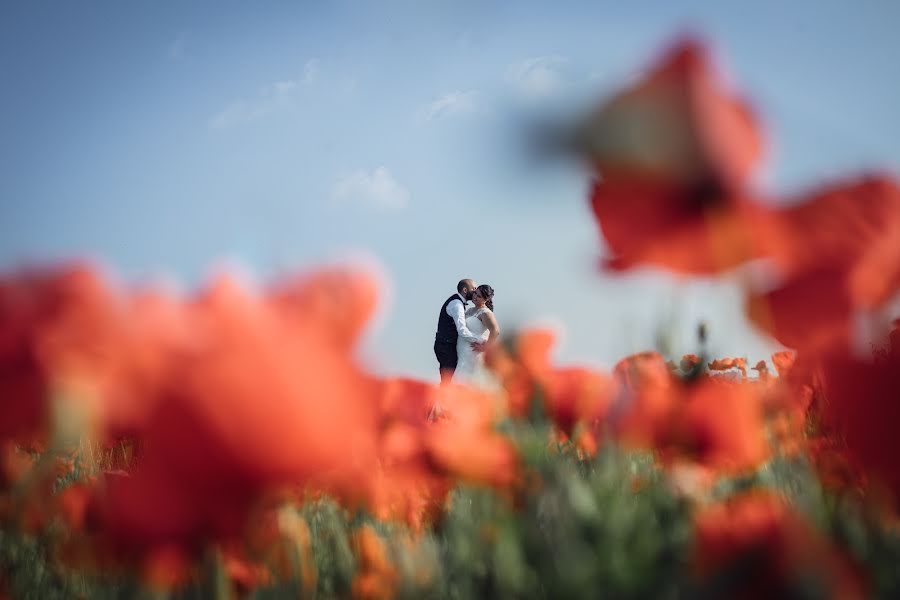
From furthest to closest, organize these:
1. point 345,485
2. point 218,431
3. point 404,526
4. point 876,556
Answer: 1. point 404,526
2. point 345,485
3. point 876,556
4. point 218,431

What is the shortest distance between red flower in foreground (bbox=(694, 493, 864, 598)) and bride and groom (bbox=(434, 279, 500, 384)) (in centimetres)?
276

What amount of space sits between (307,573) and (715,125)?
57 centimetres

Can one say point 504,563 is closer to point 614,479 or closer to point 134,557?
point 614,479

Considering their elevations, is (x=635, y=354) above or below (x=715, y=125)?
below

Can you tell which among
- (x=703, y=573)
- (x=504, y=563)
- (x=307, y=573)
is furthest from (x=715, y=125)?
(x=307, y=573)

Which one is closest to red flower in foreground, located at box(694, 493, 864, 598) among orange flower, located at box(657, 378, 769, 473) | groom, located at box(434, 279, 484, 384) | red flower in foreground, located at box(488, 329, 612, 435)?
orange flower, located at box(657, 378, 769, 473)

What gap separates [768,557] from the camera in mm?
445

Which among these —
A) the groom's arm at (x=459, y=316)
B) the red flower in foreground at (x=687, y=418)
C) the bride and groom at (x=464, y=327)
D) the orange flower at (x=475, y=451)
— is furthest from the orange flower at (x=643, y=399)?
the groom's arm at (x=459, y=316)

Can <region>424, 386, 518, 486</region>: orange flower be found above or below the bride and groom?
below

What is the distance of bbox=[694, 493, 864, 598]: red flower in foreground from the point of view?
0.39 metres

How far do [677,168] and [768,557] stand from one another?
27cm

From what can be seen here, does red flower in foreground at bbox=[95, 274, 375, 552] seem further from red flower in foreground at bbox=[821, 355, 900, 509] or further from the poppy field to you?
red flower in foreground at bbox=[821, 355, 900, 509]

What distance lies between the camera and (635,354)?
2.55ft

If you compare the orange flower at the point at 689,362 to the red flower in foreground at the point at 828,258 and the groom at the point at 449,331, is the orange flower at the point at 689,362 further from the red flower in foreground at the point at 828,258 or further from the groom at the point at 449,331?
the groom at the point at 449,331
